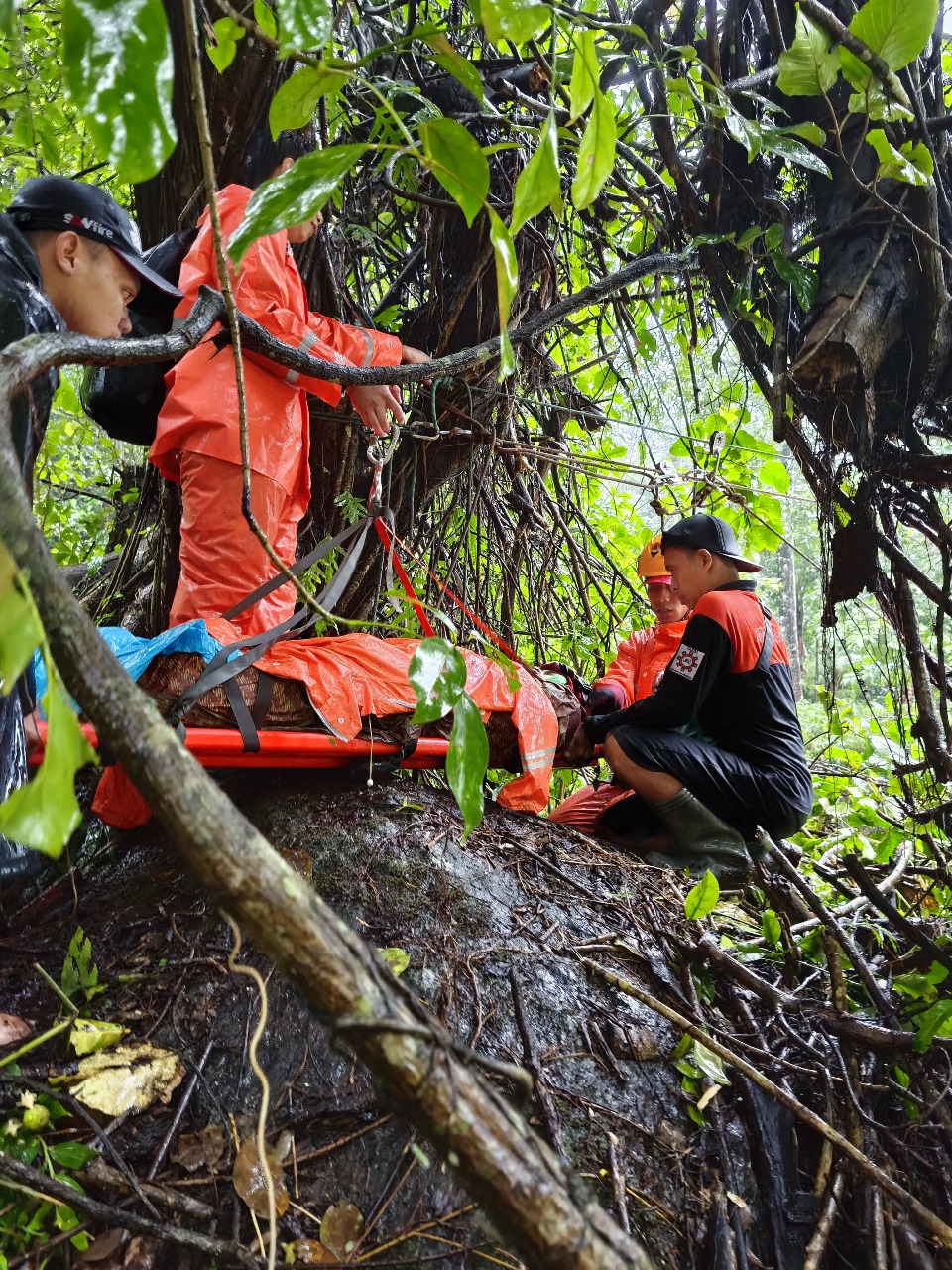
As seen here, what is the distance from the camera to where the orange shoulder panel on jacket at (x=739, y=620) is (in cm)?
306

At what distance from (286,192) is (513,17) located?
0.31m

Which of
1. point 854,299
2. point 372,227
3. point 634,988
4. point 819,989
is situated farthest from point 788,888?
point 372,227

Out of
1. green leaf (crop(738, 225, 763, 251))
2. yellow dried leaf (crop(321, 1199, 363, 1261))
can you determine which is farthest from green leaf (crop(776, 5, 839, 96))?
yellow dried leaf (crop(321, 1199, 363, 1261))

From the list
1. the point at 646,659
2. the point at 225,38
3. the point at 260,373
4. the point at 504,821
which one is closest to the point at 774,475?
the point at 646,659

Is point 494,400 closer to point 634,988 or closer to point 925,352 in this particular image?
point 925,352

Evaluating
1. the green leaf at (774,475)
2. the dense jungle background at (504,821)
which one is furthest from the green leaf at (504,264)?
the green leaf at (774,475)

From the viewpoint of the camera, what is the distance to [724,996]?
1945 millimetres

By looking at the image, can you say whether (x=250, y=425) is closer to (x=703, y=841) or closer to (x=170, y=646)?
(x=170, y=646)

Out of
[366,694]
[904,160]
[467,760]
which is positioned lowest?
[366,694]

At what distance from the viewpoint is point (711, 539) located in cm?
329

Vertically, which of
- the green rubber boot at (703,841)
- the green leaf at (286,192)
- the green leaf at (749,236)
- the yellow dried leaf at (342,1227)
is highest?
the green leaf at (749,236)

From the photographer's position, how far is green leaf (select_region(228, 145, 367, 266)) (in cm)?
70

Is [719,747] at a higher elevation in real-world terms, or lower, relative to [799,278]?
lower

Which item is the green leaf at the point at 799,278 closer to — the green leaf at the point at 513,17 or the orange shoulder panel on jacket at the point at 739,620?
the orange shoulder panel on jacket at the point at 739,620
